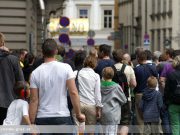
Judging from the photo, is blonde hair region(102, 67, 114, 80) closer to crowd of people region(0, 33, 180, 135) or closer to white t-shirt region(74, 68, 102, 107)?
crowd of people region(0, 33, 180, 135)

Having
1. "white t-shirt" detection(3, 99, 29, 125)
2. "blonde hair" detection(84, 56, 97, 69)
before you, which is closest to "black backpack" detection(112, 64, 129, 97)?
"blonde hair" detection(84, 56, 97, 69)

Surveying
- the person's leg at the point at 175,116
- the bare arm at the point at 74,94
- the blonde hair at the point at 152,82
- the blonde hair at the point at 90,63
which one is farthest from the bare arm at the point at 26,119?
the blonde hair at the point at 152,82

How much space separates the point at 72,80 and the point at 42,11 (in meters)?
39.5

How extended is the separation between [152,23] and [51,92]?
1851 inches

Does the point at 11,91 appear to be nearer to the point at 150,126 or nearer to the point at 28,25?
the point at 150,126

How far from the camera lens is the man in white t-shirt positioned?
10906mm

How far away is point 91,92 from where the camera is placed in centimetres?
1531

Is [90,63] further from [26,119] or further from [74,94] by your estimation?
[74,94]

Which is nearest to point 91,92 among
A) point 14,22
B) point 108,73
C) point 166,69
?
point 108,73

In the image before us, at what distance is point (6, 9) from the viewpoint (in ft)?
89.2

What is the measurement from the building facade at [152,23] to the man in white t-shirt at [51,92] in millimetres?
31100

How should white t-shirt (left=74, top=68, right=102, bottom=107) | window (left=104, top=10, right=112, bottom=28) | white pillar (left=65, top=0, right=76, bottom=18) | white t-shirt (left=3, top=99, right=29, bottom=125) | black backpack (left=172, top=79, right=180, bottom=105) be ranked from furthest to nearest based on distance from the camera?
window (left=104, top=10, right=112, bottom=28) < white pillar (left=65, top=0, right=76, bottom=18) < black backpack (left=172, top=79, right=180, bottom=105) < white t-shirt (left=74, top=68, right=102, bottom=107) < white t-shirt (left=3, top=99, right=29, bottom=125)

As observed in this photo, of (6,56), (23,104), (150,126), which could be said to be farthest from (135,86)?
(23,104)

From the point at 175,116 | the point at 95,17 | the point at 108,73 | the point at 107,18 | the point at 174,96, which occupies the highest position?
the point at 108,73
